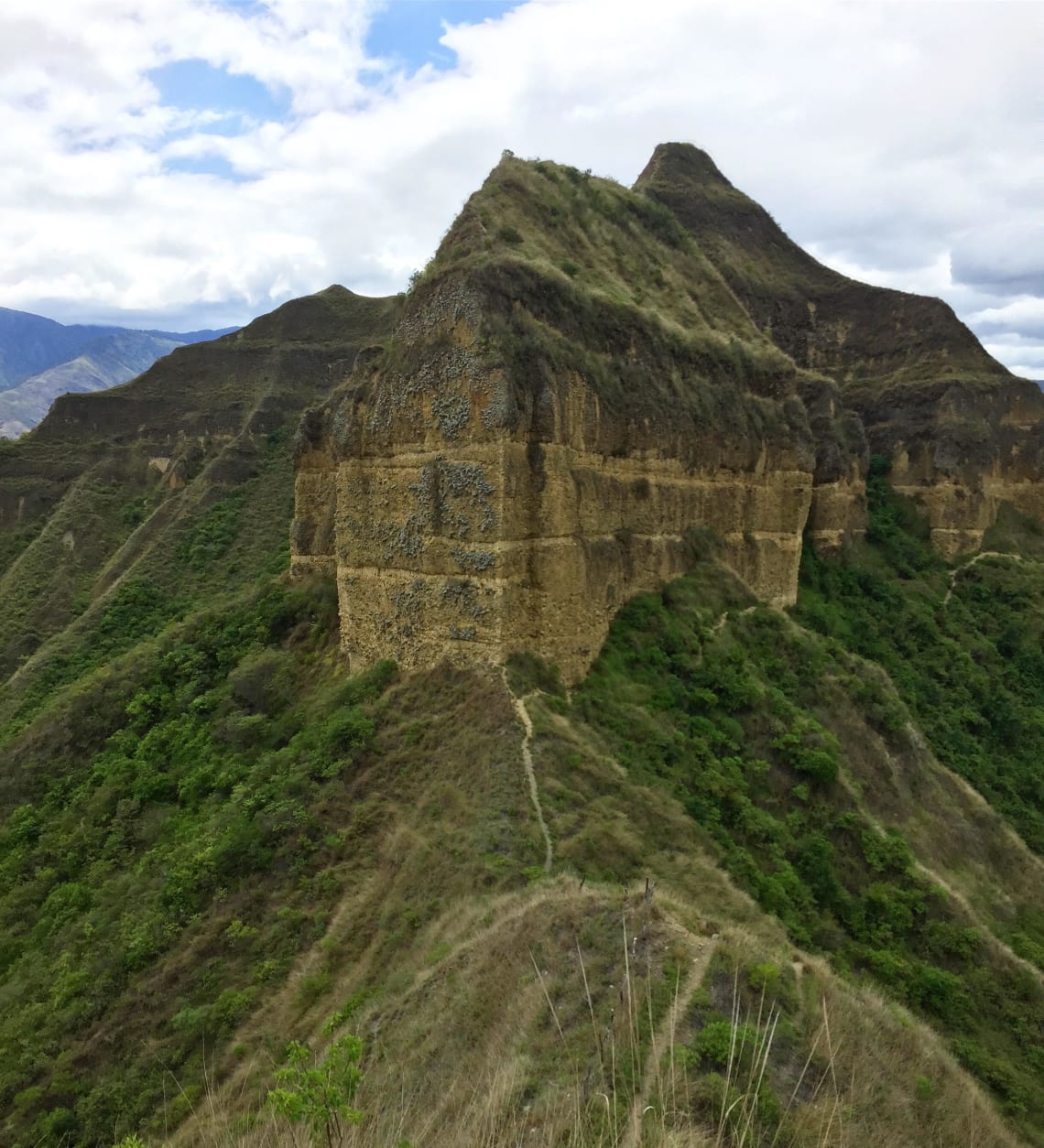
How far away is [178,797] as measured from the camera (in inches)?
771

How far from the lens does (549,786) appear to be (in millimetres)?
14969

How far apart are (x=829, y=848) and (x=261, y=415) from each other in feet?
137

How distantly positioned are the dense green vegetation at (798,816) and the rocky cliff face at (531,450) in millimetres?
1585

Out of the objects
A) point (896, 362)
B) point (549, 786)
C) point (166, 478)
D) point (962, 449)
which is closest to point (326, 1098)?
point (549, 786)

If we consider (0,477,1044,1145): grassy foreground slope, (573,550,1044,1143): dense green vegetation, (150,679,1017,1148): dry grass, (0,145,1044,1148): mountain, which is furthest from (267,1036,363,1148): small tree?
(573,550,1044,1143): dense green vegetation

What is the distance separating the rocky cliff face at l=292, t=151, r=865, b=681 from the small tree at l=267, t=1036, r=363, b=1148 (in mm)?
10876

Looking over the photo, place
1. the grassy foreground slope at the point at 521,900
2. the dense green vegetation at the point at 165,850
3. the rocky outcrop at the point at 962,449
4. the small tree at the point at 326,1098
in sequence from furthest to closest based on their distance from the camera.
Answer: the rocky outcrop at the point at 962,449, the dense green vegetation at the point at 165,850, the grassy foreground slope at the point at 521,900, the small tree at the point at 326,1098

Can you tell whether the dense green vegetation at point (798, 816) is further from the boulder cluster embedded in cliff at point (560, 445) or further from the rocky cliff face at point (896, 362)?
the rocky cliff face at point (896, 362)

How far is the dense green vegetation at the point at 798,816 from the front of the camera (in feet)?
50.6

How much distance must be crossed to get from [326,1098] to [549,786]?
9609 mm

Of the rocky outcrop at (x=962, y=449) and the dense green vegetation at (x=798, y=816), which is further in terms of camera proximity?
the rocky outcrop at (x=962, y=449)

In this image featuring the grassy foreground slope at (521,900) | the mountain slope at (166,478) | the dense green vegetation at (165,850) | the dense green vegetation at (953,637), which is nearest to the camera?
the grassy foreground slope at (521,900)

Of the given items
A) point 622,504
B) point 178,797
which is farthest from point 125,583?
point 622,504

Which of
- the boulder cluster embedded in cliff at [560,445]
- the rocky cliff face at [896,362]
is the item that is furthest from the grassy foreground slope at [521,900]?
the rocky cliff face at [896,362]
